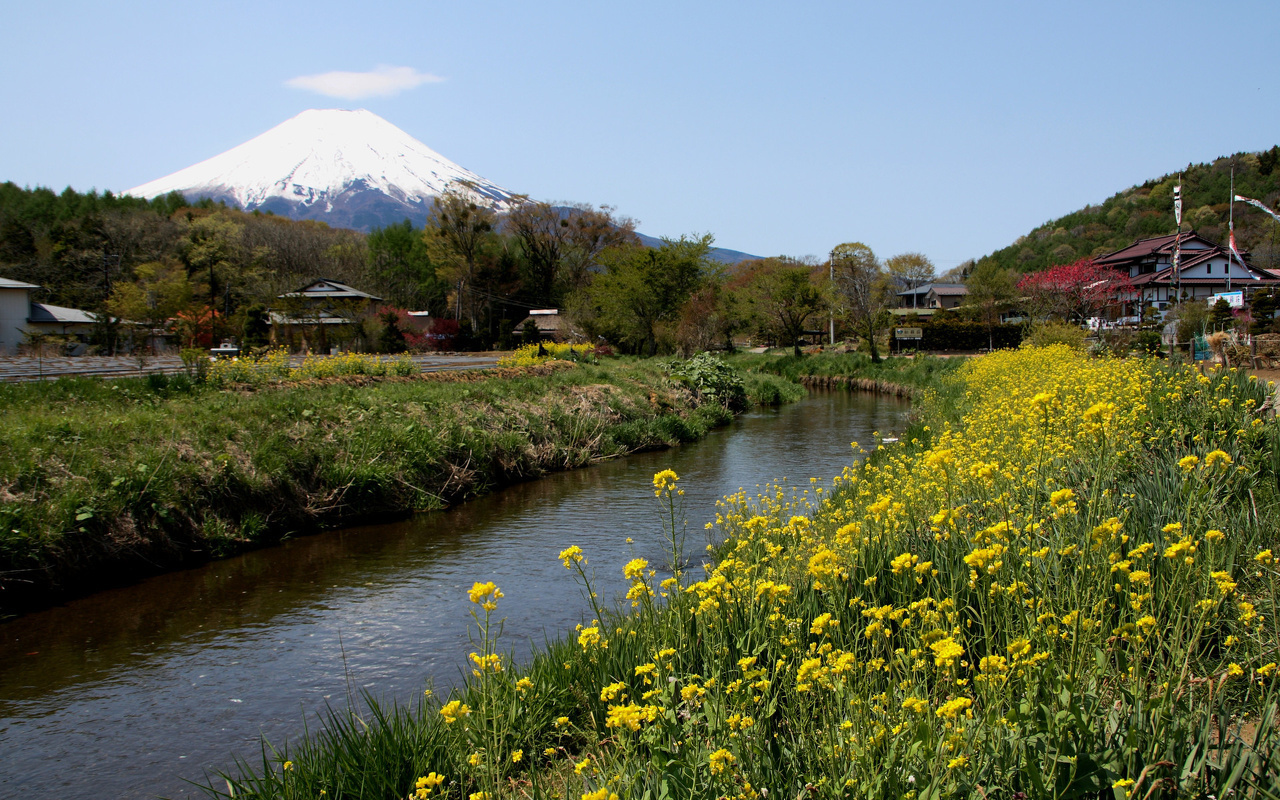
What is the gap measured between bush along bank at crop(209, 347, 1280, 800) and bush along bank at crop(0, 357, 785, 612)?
5.90m

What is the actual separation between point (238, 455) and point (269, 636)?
4518mm

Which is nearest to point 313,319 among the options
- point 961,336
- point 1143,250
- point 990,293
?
point 961,336

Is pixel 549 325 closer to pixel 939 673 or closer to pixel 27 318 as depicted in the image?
pixel 27 318

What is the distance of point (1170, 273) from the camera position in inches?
1982

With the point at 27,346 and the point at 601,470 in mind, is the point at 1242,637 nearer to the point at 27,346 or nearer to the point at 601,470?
the point at 601,470

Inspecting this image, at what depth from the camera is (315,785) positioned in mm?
3699

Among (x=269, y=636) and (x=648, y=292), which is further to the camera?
(x=648, y=292)

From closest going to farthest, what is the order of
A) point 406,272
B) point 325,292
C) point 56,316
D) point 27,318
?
point 27,318 < point 56,316 < point 325,292 < point 406,272

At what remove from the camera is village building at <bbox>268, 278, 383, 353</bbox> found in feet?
133

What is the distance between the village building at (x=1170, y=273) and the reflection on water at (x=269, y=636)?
50.8 meters

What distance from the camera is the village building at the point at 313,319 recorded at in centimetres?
4048

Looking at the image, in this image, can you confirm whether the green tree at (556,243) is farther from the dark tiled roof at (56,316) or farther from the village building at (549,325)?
the dark tiled roof at (56,316)

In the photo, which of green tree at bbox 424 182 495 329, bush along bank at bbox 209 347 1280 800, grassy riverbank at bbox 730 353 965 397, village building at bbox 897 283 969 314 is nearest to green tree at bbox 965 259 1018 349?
village building at bbox 897 283 969 314

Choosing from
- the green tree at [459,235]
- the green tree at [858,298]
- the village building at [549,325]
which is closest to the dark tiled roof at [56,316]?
the village building at [549,325]
